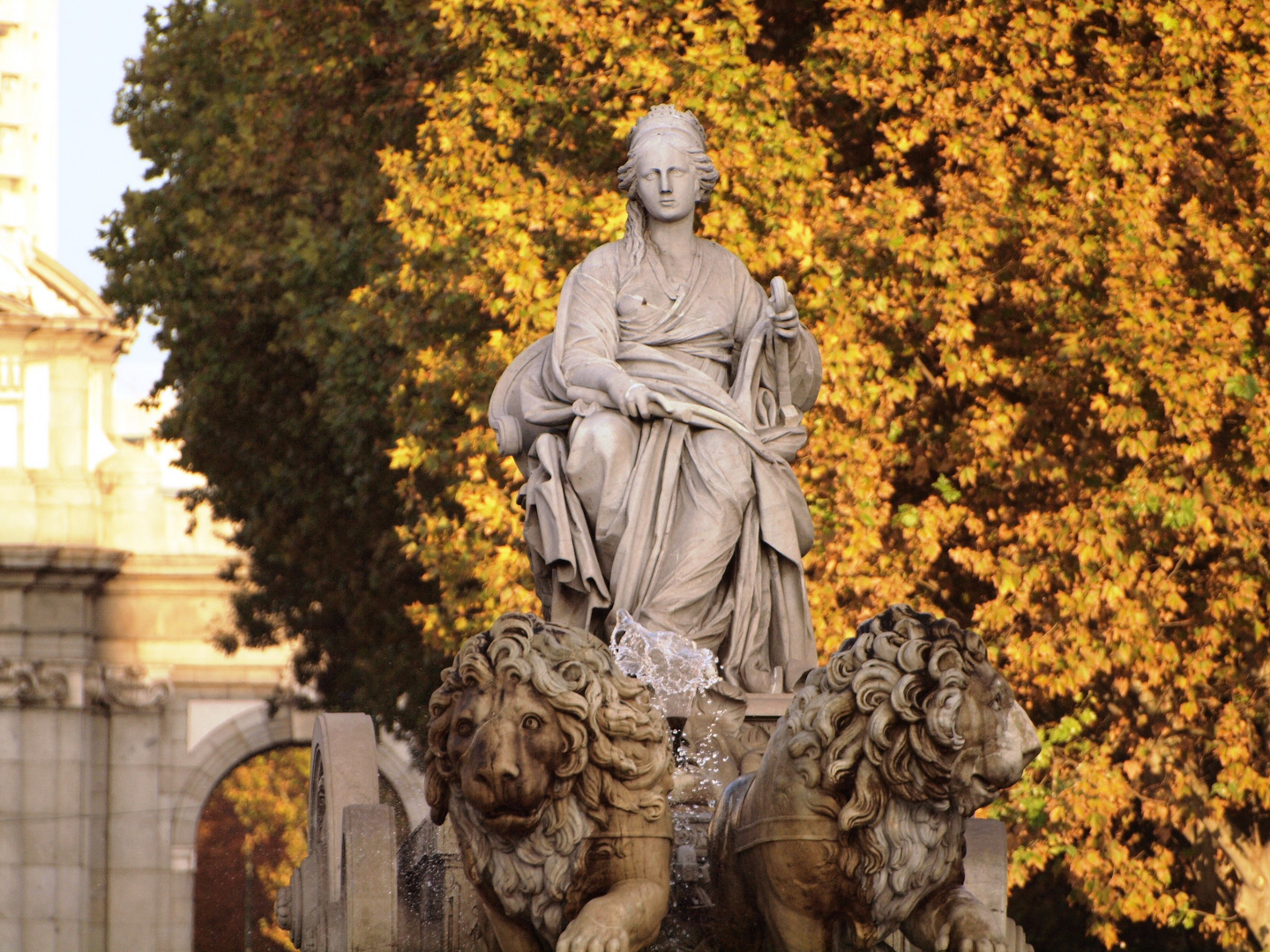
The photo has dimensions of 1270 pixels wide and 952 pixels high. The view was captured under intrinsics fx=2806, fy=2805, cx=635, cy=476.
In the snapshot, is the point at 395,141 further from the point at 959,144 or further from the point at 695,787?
the point at 695,787

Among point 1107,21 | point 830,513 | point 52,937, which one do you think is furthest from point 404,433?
point 52,937

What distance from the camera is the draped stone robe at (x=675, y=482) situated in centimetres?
994

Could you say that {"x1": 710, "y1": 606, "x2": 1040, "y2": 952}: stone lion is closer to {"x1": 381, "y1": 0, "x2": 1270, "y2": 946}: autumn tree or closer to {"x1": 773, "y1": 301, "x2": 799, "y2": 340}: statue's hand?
{"x1": 773, "y1": 301, "x2": 799, "y2": 340}: statue's hand

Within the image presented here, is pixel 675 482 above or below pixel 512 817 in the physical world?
above

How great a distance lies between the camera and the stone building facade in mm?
40844

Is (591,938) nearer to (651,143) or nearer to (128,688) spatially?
(651,143)

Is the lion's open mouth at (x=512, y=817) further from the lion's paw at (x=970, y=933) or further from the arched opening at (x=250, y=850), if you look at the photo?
the arched opening at (x=250, y=850)

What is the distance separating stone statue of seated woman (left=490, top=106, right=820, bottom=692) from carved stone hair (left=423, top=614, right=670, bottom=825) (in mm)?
2420

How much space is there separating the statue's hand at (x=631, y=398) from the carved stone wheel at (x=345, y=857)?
154 centimetres

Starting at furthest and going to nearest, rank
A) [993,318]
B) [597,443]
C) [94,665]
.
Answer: [94,665]
[993,318]
[597,443]

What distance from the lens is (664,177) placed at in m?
10.4

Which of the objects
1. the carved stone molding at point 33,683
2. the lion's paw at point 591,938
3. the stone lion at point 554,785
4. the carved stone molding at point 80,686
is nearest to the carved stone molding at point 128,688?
the carved stone molding at point 80,686

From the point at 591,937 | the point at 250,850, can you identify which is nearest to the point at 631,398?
the point at 591,937

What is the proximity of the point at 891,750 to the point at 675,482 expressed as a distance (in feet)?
9.99
